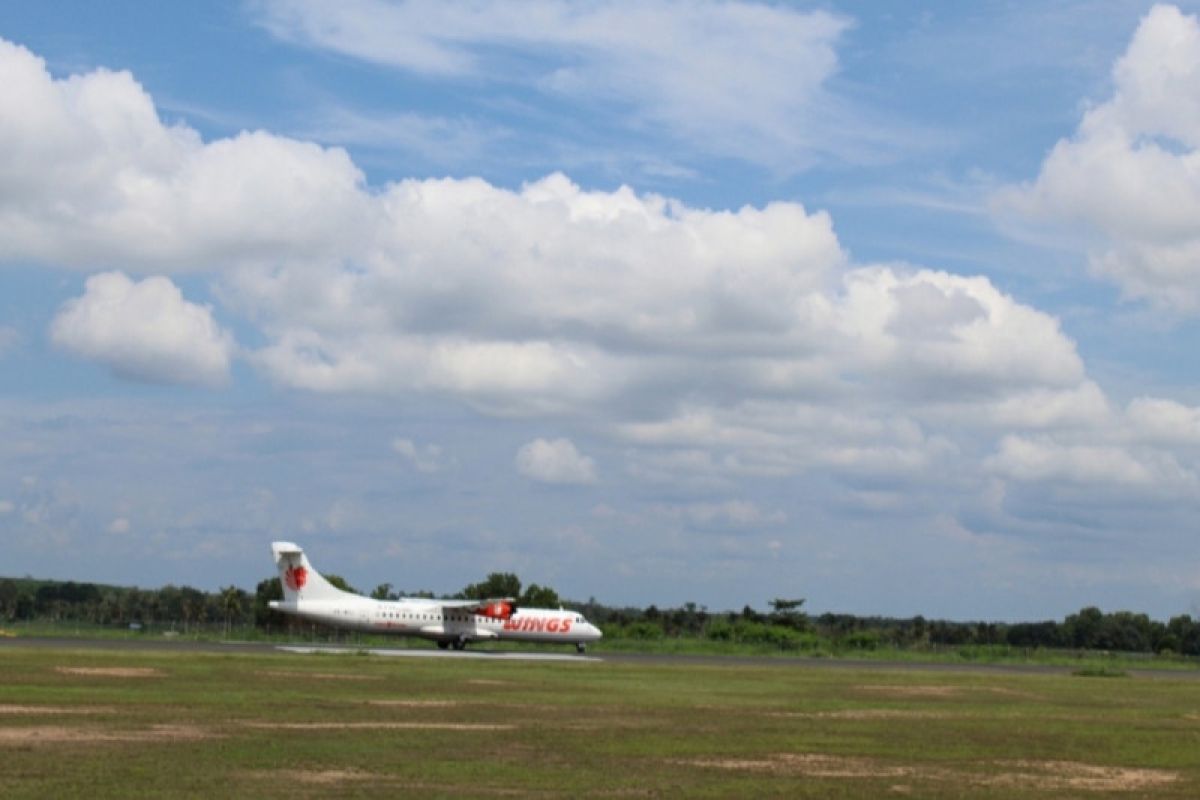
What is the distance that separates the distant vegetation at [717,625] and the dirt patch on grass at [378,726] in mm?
57511

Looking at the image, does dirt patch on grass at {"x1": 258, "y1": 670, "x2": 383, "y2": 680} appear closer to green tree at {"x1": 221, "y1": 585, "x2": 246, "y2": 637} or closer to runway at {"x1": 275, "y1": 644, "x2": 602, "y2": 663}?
runway at {"x1": 275, "y1": 644, "x2": 602, "y2": 663}

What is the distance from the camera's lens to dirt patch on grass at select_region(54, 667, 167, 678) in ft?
141

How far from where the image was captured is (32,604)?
154 meters

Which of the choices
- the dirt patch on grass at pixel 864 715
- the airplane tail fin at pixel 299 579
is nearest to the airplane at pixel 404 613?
the airplane tail fin at pixel 299 579

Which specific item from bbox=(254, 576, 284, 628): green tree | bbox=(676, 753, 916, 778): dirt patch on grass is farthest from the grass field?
bbox=(254, 576, 284, 628): green tree

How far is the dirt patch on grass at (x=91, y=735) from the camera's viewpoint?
2525 cm

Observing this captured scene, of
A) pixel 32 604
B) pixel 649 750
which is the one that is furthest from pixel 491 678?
pixel 32 604

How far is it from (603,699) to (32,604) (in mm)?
127879

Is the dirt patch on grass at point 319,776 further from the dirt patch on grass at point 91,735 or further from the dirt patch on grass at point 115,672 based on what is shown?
the dirt patch on grass at point 115,672

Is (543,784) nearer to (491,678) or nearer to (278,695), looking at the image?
(278,695)

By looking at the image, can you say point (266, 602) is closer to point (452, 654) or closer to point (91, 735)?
point (452, 654)

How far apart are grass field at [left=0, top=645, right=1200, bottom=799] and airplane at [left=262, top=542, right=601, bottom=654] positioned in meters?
21.6

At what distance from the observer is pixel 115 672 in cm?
4434

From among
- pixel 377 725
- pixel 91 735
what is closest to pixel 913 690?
pixel 377 725
